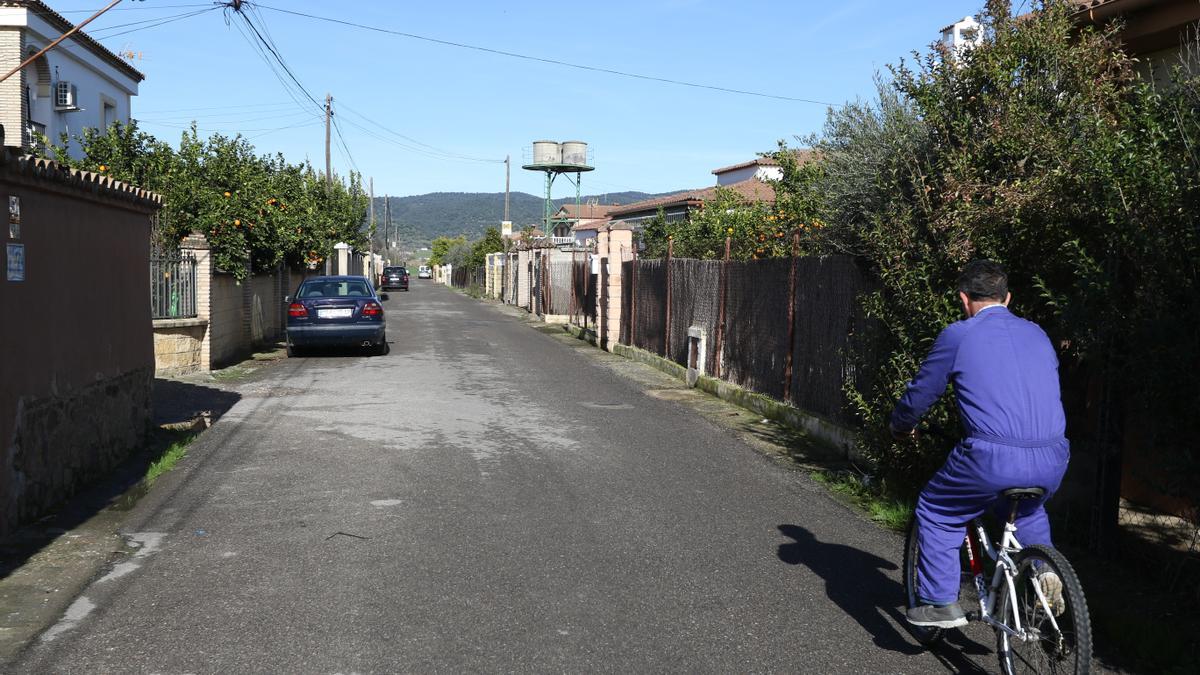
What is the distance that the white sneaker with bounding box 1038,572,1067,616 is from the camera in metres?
3.75

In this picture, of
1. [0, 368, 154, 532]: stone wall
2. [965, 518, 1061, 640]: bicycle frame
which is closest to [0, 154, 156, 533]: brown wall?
[0, 368, 154, 532]: stone wall

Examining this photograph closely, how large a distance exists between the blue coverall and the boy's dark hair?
6 centimetres

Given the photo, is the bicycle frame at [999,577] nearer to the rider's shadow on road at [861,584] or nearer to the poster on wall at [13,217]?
the rider's shadow on road at [861,584]

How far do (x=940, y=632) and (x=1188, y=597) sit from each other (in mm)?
1635

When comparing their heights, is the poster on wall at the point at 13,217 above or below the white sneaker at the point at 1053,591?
above

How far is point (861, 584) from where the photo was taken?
560 centimetres

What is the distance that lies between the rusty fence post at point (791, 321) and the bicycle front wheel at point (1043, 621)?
7.27 metres

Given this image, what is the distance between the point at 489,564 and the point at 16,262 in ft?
11.6

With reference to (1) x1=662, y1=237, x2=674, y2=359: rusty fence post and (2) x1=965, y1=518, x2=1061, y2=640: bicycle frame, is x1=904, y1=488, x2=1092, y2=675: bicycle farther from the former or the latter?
(1) x1=662, y1=237, x2=674, y2=359: rusty fence post

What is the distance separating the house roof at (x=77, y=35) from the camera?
26953mm

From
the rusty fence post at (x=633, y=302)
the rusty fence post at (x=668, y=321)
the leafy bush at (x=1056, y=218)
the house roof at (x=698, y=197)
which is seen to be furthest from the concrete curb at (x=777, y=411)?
the house roof at (x=698, y=197)

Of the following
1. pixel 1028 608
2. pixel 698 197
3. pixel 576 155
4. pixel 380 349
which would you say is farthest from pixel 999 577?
pixel 576 155

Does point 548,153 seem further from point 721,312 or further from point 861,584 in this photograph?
point 861,584

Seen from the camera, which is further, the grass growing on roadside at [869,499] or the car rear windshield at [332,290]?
the car rear windshield at [332,290]
